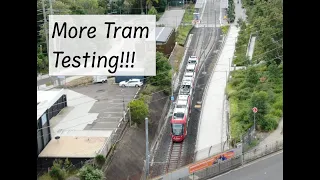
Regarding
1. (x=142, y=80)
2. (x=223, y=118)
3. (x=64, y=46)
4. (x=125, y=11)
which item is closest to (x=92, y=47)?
(x=64, y=46)

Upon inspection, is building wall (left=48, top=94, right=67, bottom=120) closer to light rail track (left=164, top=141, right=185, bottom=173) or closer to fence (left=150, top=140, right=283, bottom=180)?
light rail track (left=164, top=141, right=185, bottom=173)

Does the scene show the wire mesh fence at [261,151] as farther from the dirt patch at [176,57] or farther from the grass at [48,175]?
the dirt patch at [176,57]

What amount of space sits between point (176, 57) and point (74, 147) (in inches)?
220

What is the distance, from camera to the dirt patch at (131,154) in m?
6.32

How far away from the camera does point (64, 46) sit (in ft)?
36.6

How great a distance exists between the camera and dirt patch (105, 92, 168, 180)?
6.32m

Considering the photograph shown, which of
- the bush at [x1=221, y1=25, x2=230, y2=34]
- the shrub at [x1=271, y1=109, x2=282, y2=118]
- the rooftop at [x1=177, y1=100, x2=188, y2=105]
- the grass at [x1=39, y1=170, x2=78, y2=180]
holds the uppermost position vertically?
the bush at [x1=221, y1=25, x2=230, y2=34]

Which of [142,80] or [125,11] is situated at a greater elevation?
[125,11]

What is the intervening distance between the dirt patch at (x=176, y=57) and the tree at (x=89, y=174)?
528 cm

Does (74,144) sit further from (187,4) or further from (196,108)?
(187,4)

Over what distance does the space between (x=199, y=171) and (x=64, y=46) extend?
611 cm

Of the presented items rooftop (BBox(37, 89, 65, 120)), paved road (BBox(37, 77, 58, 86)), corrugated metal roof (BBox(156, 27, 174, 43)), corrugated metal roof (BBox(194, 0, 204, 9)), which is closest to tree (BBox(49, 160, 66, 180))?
rooftop (BBox(37, 89, 65, 120))

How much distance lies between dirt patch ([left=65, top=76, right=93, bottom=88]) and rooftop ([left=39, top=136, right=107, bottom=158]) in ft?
9.94
